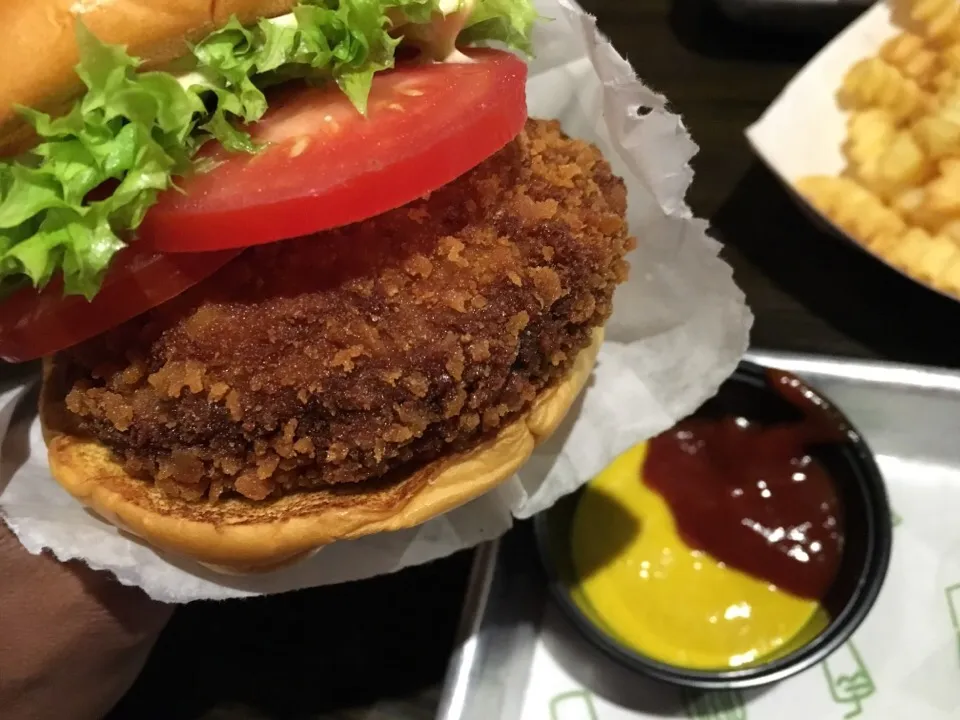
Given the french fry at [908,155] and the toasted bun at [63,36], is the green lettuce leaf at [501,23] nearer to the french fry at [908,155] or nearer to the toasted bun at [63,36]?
the toasted bun at [63,36]

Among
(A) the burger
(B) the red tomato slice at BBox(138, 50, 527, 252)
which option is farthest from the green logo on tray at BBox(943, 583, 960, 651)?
(B) the red tomato slice at BBox(138, 50, 527, 252)

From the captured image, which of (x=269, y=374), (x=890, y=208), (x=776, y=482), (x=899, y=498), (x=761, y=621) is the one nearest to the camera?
(x=269, y=374)

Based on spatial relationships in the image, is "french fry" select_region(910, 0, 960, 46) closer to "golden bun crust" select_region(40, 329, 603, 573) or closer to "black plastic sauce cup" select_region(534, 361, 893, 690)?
"black plastic sauce cup" select_region(534, 361, 893, 690)

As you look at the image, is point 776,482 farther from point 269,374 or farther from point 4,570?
point 4,570

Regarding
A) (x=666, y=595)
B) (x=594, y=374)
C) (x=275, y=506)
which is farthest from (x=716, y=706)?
(x=275, y=506)

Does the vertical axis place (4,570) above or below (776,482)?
above

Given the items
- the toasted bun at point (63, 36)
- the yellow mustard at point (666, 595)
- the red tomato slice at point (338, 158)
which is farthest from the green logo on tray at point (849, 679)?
the toasted bun at point (63, 36)

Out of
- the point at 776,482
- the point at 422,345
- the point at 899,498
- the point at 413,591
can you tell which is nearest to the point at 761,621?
the point at 776,482

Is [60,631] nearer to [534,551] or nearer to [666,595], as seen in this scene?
[534,551]
